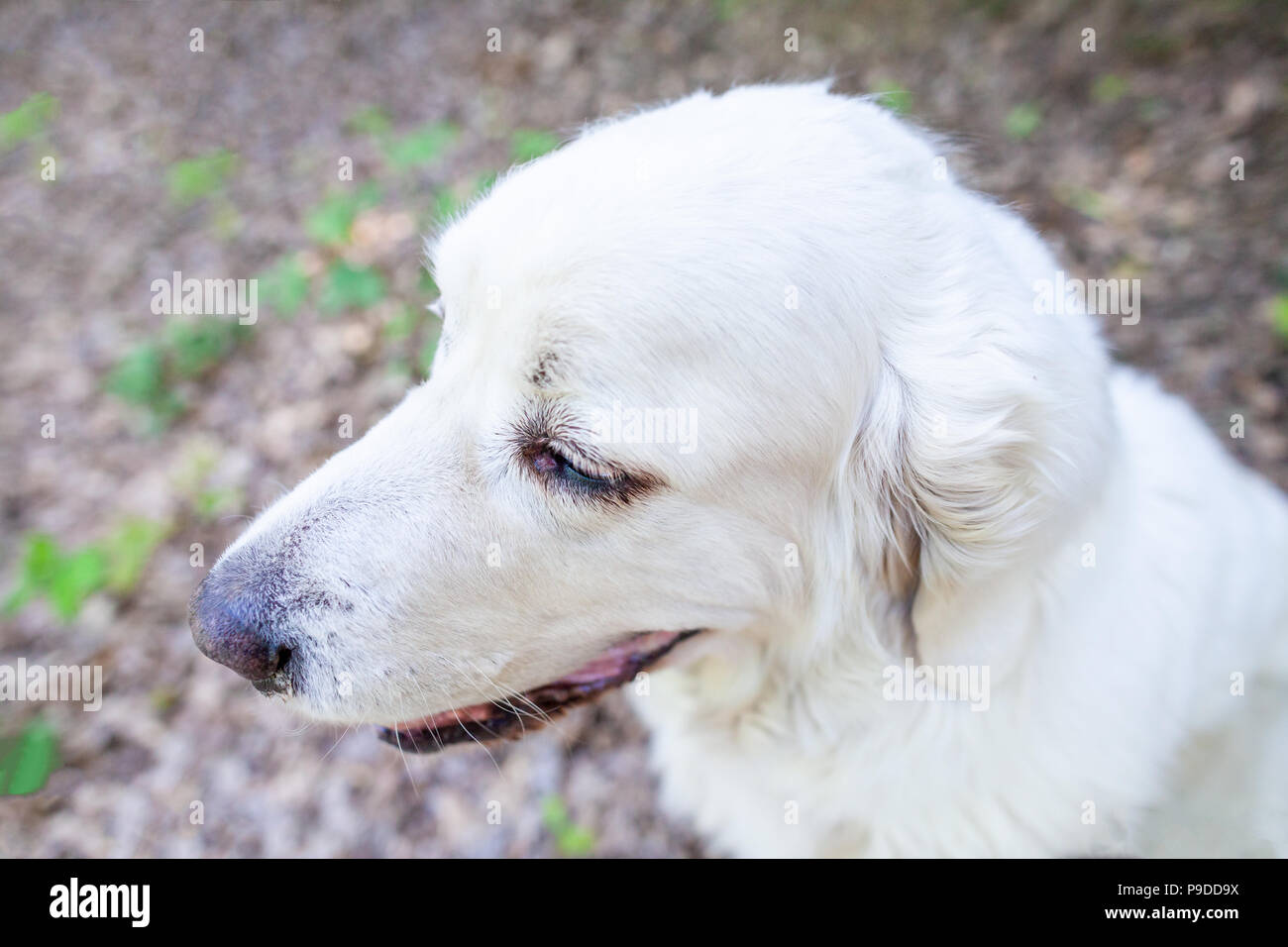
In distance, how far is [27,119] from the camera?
23.9 ft

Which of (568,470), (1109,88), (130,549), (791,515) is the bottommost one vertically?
(130,549)

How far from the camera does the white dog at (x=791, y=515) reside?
1.80 metres

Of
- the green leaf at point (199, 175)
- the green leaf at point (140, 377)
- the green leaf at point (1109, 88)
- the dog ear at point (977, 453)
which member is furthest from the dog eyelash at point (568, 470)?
the green leaf at point (199, 175)

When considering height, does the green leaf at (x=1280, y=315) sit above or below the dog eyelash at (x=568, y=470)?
above

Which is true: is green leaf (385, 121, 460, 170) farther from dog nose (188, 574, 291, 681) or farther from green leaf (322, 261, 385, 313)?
dog nose (188, 574, 291, 681)

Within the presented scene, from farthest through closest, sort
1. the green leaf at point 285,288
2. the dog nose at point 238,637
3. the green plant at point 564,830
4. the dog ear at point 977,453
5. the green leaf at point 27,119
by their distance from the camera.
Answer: the green leaf at point 27,119 < the green leaf at point 285,288 < the green plant at point 564,830 < the dog nose at point 238,637 < the dog ear at point 977,453

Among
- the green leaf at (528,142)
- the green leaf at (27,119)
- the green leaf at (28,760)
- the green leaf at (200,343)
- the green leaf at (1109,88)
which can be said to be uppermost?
the green leaf at (27,119)

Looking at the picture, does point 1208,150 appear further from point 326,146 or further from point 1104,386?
point 326,146

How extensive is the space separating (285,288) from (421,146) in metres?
1.43

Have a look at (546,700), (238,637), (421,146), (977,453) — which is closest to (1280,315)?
(977,453)

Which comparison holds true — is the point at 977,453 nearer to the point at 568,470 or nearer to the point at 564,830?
the point at 568,470

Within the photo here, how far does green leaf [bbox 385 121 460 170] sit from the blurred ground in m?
0.04

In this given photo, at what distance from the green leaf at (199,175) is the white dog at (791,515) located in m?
5.10

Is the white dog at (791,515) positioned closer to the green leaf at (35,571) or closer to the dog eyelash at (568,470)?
the dog eyelash at (568,470)
